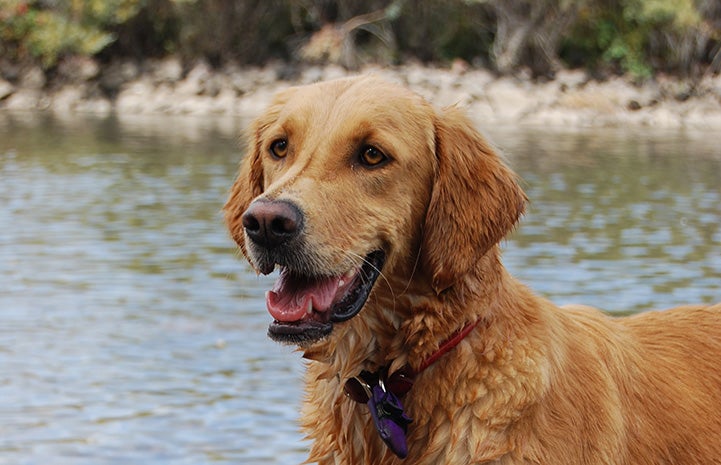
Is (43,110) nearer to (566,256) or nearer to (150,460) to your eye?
(566,256)

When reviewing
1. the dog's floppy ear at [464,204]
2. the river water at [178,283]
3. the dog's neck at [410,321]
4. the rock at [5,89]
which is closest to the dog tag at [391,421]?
the dog's neck at [410,321]

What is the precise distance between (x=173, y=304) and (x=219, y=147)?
62.7 feet

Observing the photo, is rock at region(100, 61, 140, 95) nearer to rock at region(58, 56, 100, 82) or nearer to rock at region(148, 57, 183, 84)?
rock at region(58, 56, 100, 82)

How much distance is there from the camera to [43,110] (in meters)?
45.0

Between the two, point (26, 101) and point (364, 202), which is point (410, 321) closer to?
point (364, 202)

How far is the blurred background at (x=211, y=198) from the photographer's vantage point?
8289mm

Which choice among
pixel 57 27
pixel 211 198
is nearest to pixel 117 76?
pixel 57 27

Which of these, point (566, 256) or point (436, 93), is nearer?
point (566, 256)

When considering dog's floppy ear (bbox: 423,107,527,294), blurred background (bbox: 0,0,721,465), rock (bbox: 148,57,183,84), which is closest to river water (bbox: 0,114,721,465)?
blurred background (bbox: 0,0,721,465)

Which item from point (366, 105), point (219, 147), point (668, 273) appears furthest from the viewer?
point (219, 147)

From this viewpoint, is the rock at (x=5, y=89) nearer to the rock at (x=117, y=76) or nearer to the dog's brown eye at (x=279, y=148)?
the rock at (x=117, y=76)

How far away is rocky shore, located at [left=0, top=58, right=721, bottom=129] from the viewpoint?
4128 cm

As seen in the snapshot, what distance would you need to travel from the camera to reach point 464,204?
180 inches

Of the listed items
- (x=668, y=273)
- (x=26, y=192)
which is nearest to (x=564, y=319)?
(x=668, y=273)
